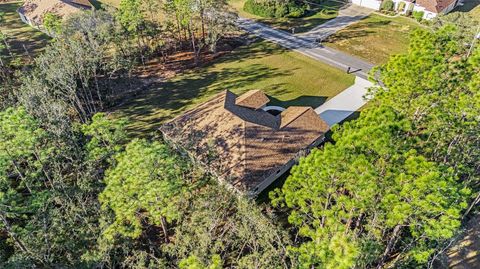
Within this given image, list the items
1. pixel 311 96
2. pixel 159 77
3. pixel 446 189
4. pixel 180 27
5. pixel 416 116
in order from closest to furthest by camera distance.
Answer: pixel 446 189 < pixel 416 116 < pixel 311 96 < pixel 159 77 < pixel 180 27

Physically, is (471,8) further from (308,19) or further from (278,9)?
(278,9)

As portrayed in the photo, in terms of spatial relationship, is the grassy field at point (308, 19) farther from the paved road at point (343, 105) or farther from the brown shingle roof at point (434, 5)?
the paved road at point (343, 105)

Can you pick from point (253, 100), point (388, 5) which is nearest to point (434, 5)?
point (388, 5)

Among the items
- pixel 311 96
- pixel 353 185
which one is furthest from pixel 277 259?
pixel 311 96

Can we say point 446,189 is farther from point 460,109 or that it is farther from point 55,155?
point 55,155

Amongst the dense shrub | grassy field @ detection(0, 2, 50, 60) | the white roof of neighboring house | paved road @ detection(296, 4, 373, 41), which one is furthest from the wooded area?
the dense shrub

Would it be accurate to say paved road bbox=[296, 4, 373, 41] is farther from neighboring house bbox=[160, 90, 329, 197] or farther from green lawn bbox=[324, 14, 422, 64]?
neighboring house bbox=[160, 90, 329, 197]

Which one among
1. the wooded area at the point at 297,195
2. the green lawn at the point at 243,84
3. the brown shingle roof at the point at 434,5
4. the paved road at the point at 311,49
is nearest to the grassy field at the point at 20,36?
the green lawn at the point at 243,84

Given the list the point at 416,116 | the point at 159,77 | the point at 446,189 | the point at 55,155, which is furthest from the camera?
the point at 159,77
